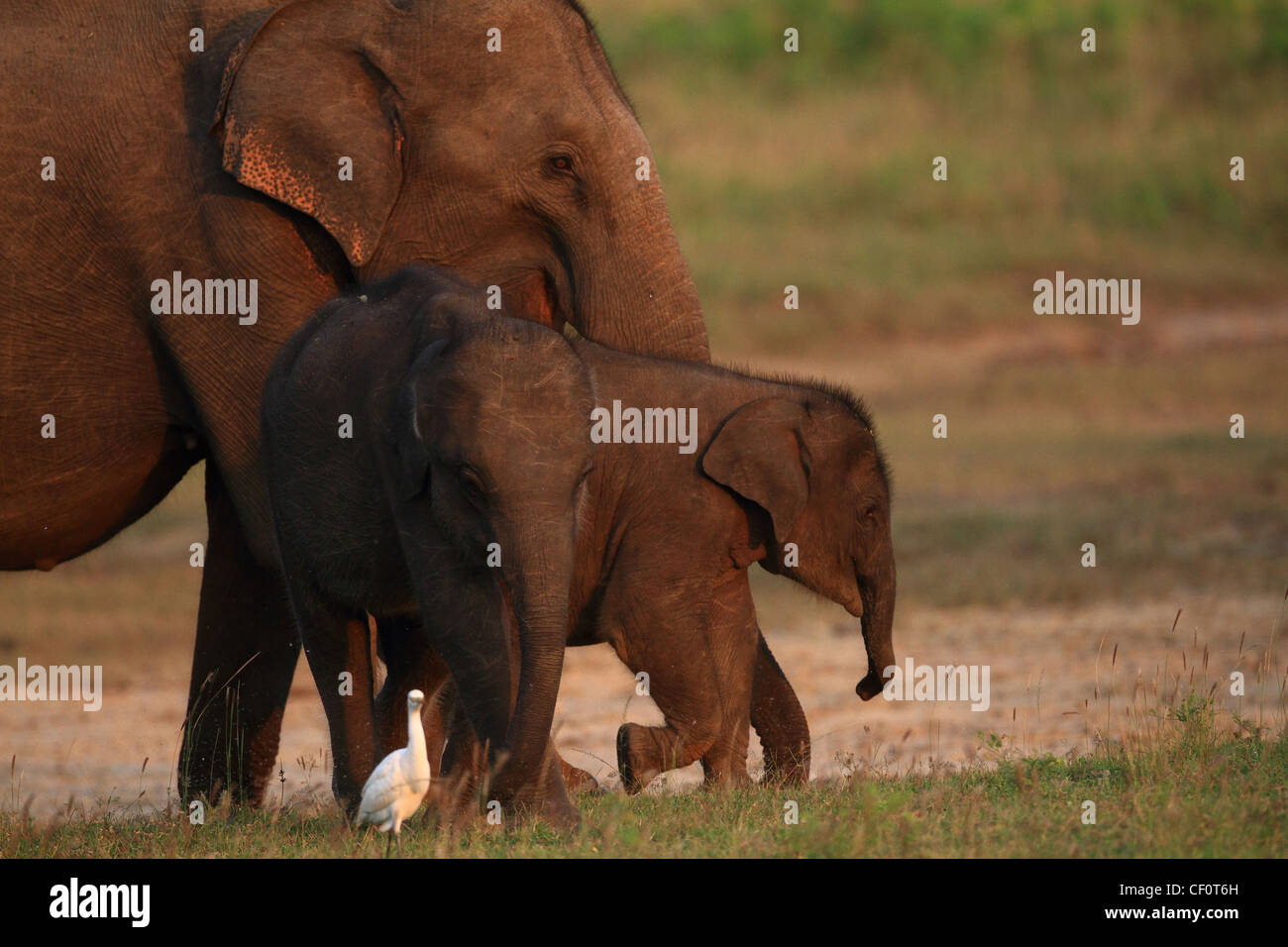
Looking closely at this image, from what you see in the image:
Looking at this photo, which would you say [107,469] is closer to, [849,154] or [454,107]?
[454,107]

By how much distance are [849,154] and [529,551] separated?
23.5 meters

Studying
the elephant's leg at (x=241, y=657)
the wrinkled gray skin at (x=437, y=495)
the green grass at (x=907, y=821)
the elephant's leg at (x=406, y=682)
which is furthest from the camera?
the elephant's leg at (x=241, y=657)

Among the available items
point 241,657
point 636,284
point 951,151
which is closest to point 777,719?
point 636,284

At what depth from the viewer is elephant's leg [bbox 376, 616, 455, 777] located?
7.72 metres

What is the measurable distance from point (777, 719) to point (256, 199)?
8.92ft

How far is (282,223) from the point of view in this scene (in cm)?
766

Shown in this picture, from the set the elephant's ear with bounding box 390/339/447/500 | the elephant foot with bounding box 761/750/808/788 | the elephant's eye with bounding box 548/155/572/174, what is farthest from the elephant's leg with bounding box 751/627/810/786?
the elephant's ear with bounding box 390/339/447/500

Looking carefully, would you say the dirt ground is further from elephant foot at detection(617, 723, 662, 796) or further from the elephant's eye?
the elephant's eye

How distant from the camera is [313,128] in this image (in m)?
7.68

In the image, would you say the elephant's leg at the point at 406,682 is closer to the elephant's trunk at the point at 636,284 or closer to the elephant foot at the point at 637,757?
the elephant foot at the point at 637,757

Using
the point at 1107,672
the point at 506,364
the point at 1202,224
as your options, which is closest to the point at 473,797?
the point at 506,364

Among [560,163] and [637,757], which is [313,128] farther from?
[637,757]

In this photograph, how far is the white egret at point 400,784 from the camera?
6246mm

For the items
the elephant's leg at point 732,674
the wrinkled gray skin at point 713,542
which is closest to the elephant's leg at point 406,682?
the wrinkled gray skin at point 713,542
